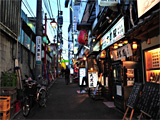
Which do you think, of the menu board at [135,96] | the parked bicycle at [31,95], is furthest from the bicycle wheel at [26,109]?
the menu board at [135,96]

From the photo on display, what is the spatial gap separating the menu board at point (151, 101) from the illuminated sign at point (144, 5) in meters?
3.20

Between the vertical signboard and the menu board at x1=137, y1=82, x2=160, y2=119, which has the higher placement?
the vertical signboard

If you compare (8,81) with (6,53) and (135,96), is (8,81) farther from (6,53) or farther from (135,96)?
(135,96)

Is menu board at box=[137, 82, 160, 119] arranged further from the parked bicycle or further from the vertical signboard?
the vertical signboard

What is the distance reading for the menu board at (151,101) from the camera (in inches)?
171

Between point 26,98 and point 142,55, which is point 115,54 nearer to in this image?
point 142,55

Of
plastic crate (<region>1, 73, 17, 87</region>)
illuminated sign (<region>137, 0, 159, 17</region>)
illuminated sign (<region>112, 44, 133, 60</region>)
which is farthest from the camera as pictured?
illuminated sign (<region>112, 44, 133, 60</region>)

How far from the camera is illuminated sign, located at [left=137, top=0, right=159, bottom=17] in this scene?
6004 millimetres

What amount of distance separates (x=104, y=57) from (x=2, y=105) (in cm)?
896

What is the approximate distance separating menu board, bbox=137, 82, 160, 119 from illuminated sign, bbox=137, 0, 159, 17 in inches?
126

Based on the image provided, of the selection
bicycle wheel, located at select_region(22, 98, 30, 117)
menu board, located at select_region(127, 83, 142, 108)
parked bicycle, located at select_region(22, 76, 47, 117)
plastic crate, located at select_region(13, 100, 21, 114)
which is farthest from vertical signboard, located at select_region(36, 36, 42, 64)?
menu board, located at select_region(127, 83, 142, 108)

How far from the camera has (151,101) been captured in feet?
15.3

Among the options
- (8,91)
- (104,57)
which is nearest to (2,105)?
(8,91)

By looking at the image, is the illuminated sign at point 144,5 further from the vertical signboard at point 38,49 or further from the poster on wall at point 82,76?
the poster on wall at point 82,76
